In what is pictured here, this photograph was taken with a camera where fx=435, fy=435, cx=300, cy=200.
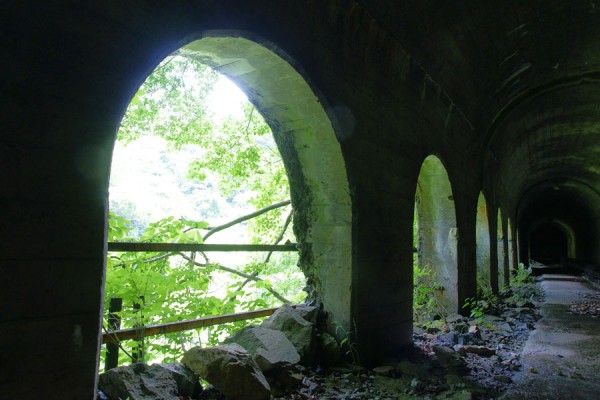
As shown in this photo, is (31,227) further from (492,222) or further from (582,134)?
(582,134)

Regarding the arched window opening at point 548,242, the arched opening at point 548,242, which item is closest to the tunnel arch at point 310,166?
the arched opening at point 548,242

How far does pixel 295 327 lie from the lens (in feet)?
13.1

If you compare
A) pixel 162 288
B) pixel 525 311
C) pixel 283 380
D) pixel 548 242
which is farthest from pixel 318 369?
pixel 548 242

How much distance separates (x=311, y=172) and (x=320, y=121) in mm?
558

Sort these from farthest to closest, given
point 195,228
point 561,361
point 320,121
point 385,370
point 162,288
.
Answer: point 561,361 → point 195,228 → point 385,370 → point 320,121 → point 162,288

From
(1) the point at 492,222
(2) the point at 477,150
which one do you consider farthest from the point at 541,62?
(1) the point at 492,222

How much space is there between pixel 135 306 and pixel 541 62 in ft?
26.5

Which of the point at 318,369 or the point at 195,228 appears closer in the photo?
the point at 318,369

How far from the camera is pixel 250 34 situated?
293 centimetres

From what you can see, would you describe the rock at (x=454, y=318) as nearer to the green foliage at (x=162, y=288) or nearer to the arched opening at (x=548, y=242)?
the green foliage at (x=162, y=288)

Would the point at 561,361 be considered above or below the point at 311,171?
below

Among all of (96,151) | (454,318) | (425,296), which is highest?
(96,151)

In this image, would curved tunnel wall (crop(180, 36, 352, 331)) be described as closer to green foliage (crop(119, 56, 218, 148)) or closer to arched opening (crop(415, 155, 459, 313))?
arched opening (crop(415, 155, 459, 313))

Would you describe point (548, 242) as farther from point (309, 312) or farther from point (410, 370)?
point (309, 312)
